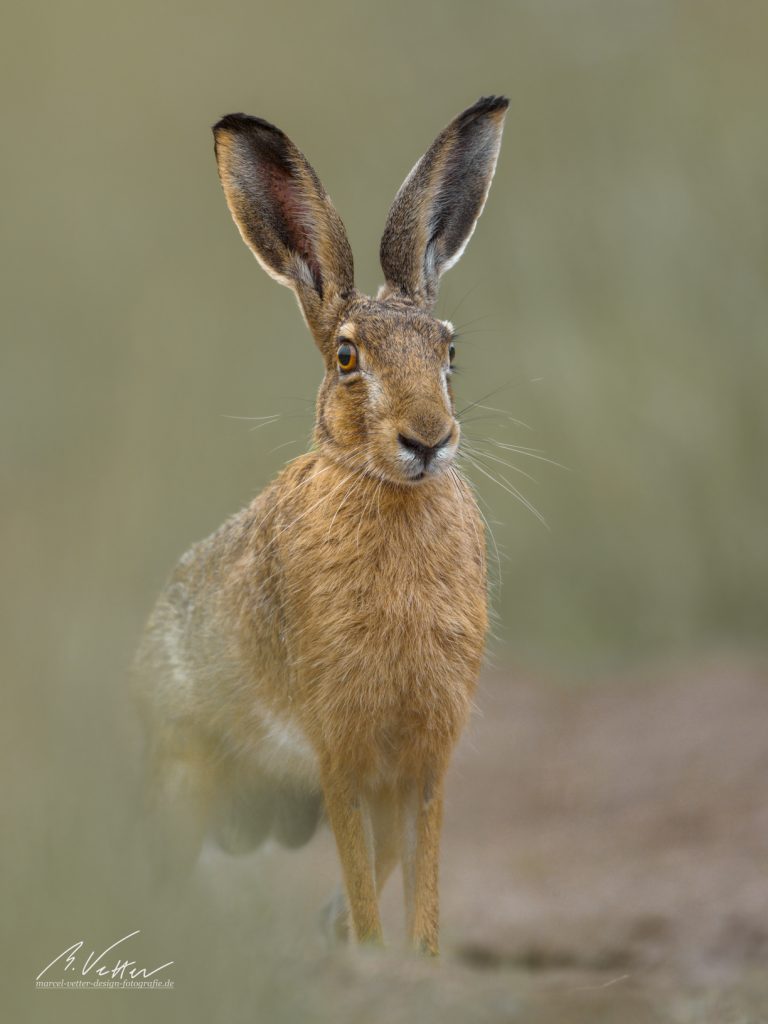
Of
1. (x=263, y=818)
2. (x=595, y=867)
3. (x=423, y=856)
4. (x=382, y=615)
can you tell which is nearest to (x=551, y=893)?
(x=595, y=867)

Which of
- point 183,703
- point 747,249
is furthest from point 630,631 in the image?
point 183,703

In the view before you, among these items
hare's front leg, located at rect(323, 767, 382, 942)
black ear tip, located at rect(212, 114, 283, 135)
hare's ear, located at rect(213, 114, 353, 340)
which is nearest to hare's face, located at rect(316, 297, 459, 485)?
hare's ear, located at rect(213, 114, 353, 340)

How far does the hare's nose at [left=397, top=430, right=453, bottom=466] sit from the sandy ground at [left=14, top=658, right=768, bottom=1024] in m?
1.07

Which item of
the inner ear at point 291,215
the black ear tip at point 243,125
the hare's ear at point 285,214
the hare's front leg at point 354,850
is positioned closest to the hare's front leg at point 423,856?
the hare's front leg at point 354,850

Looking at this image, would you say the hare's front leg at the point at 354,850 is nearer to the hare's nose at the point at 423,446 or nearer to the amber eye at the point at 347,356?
the hare's nose at the point at 423,446

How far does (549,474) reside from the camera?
8.74 metres

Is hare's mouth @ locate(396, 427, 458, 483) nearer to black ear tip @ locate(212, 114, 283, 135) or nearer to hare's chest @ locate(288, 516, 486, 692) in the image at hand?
hare's chest @ locate(288, 516, 486, 692)

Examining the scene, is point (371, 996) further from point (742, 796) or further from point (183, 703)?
point (742, 796)

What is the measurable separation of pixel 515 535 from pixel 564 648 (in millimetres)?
791

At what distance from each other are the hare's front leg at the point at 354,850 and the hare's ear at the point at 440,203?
1473 millimetres

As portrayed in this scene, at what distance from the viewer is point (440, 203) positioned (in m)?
4.31

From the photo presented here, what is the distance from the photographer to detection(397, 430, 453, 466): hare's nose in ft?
12.0

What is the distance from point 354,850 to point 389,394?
4.27 ft

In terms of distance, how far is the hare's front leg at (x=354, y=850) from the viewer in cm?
395
